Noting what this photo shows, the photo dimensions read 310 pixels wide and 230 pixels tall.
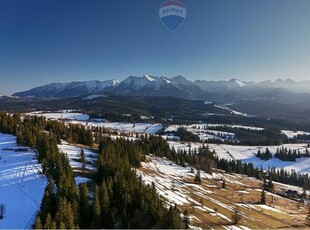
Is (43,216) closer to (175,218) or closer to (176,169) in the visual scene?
(175,218)

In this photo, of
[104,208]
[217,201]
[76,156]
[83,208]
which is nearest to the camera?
[83,208]

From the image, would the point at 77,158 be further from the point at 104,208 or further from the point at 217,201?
the point at 104,208

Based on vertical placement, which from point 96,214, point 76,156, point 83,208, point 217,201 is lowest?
point 217,201

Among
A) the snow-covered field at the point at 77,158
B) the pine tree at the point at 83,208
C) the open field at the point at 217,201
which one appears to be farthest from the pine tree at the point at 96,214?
the snow-covered field at the point at 77,158

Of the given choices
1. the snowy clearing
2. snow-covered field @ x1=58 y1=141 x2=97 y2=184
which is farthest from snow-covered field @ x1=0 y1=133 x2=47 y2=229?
the snowy clearing

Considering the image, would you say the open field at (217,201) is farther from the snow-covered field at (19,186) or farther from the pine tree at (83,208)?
the snow-covered field at (19,186)

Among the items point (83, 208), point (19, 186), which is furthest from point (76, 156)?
point (83, 208)

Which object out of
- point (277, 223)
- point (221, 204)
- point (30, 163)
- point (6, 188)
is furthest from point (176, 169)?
point (6, 188)

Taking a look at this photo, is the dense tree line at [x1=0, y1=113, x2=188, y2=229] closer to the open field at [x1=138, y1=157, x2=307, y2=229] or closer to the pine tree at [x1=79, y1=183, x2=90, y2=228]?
the pine tree at [x1=79, y1=183, x2=90, y2=228]
